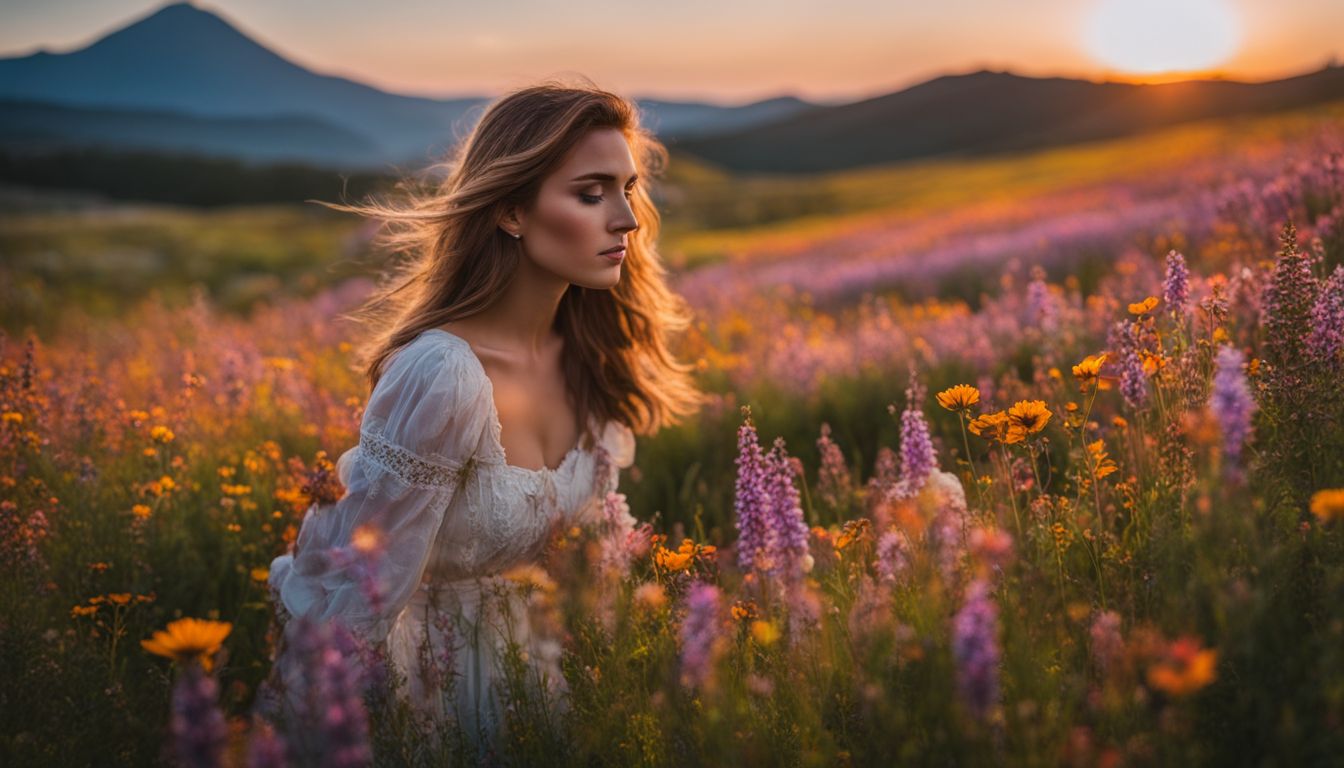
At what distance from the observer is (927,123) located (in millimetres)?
119875

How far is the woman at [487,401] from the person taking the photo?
2988 mm

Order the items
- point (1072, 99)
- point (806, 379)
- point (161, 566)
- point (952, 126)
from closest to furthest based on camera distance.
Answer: point (161, 566)
point (806, 379)
point (1072, 99)
point (952, 126)

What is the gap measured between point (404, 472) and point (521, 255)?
3.48ft

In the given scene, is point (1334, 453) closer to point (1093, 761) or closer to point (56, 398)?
point (1093, 761)

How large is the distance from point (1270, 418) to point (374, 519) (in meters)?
2.81

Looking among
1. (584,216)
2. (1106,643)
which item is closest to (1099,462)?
(1106,643)

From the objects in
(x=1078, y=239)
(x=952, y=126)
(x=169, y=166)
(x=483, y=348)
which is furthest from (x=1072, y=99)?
(x=483, y=348)

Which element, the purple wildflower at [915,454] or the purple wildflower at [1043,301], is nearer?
the purple wildflower at [915,454]

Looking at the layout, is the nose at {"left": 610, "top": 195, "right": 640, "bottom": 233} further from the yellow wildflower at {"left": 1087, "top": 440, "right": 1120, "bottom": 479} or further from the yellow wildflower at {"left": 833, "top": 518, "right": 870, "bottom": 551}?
the yellow wildflower at {"left": 1087, "top": 440, "right": 1120, "bottom": 479}

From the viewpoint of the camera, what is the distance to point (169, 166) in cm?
8469

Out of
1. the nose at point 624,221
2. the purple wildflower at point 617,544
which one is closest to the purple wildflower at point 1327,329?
the purple wildflower at point 617,544

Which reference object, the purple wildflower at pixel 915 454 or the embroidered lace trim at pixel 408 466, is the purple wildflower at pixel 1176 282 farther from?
the embroidered lace trim at pixel 408 466

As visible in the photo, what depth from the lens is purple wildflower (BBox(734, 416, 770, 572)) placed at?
243 centimetres

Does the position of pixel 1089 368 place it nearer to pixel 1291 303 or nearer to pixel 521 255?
pixel 1291 303
